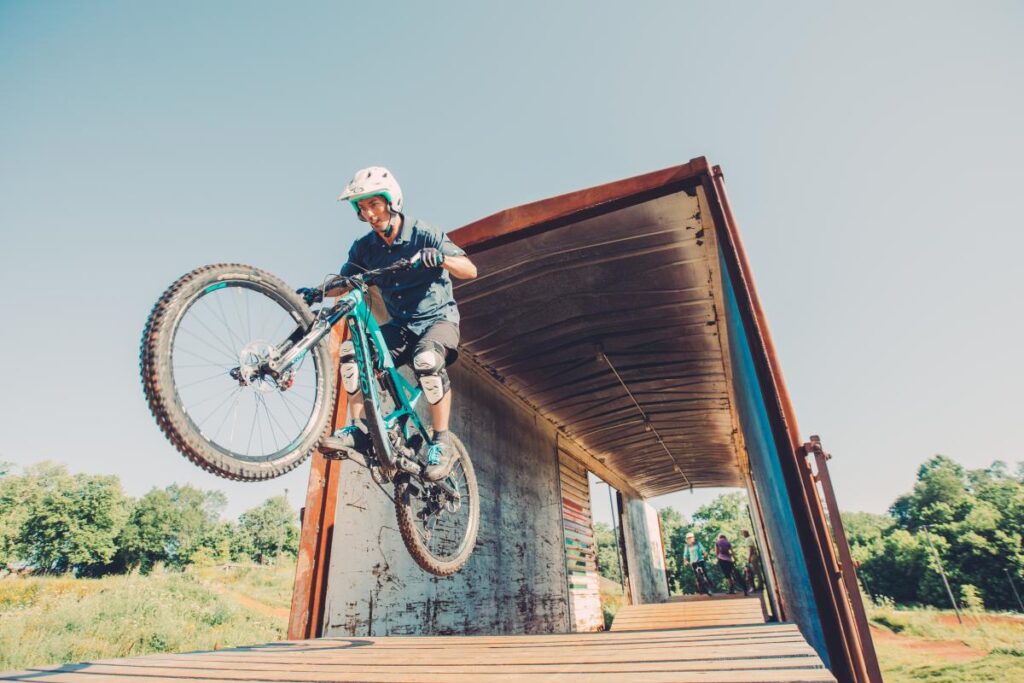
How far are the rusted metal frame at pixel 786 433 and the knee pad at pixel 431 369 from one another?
2399 mm

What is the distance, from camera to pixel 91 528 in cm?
5612

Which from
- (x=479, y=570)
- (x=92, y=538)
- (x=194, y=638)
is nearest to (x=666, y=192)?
(x=479, y=570)

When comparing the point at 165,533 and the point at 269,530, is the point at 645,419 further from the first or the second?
the point at 269,530

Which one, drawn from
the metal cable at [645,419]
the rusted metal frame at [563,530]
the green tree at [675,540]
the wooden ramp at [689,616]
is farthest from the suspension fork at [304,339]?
the green tree at [675,540]

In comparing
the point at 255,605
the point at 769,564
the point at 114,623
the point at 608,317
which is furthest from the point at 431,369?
the point at 255,605

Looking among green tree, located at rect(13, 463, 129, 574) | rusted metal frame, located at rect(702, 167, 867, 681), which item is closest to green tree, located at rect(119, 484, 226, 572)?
green tree, located at rect(13, 463, 129, 574)

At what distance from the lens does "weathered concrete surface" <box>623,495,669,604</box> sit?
16663mm

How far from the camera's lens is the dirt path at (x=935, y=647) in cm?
2306

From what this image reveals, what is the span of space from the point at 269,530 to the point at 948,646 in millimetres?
92040

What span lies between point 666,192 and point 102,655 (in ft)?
75.0

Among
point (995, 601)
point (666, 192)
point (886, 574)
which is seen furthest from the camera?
point (886, 574)

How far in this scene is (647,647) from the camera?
2393mm

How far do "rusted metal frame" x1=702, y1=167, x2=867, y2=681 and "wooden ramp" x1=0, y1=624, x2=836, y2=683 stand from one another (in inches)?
15.0

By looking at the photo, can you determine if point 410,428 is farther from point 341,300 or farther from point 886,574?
point 886,574
